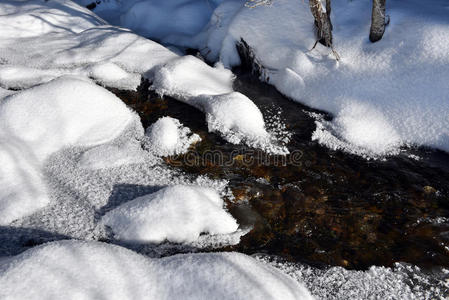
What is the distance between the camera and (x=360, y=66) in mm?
4199

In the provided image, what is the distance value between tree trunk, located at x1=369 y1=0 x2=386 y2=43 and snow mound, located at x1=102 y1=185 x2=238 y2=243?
303 cm

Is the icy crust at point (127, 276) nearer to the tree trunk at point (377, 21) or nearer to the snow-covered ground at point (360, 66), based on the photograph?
the snow-covered ground at point (360, 66)

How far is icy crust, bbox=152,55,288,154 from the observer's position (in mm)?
3752

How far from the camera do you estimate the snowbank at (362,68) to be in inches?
145

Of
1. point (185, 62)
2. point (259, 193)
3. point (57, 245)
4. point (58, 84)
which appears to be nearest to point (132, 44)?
point (185, 62)

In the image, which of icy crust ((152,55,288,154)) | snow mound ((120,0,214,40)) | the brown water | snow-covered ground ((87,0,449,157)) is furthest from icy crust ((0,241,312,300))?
snow mound ((120,0,214,40))

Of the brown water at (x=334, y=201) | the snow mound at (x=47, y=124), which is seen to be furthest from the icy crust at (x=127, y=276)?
the snow mound at (x=47, y=124)

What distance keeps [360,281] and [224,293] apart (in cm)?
104

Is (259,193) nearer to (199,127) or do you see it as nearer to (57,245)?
(199,127)

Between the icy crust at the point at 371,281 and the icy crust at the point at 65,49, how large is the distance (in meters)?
3.25

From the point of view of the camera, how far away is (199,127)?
3895mm

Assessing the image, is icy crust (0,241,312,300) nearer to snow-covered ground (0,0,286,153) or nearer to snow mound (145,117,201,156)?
snow mound (145,117,201,156)

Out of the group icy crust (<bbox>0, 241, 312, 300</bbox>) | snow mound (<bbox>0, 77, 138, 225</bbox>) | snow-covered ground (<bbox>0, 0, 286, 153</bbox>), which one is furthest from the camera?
snow-covered ground (<bbox>0, 0, 286, 153</bbox>)

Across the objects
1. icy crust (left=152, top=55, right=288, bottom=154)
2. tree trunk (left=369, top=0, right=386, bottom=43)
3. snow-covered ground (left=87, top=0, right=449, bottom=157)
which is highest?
tree trunk (left=369, top=0, right=386, bottom=43)
